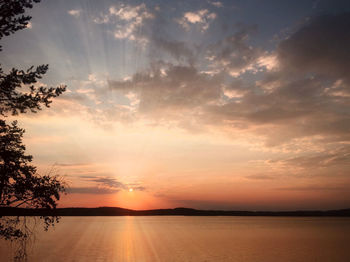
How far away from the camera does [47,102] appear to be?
17.6m

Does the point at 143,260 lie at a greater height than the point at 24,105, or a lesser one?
lesser

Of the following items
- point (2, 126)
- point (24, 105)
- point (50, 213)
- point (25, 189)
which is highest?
point (24, 105)

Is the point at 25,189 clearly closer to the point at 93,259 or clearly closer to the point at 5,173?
the point at 5,173

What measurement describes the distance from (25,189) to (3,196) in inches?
47.0

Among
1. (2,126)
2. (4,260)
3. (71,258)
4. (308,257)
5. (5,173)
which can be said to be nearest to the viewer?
(5,173)

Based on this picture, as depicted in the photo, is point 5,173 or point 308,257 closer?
point 5,173

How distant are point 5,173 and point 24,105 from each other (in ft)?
13.3

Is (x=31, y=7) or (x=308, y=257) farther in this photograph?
(x=308, y=257)

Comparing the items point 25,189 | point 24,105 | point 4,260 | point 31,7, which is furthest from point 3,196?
point 4,260

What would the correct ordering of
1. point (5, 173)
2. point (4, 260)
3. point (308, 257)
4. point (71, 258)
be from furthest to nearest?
point (308, 257) < point (71, 258) < point (4, 260) < point (5, 173)

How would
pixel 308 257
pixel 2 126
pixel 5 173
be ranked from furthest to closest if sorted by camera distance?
pixel 308 257
pixel 2 126
pixel 5 173

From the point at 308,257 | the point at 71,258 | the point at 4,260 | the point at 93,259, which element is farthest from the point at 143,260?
the point at 308,257

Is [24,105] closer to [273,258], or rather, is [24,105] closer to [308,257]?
[273,258]

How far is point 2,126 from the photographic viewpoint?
56.2 ft
